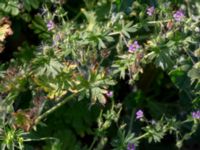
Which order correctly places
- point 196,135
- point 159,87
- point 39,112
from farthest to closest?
point 159,87, point 196,135, point 39,112

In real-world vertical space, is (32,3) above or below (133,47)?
above

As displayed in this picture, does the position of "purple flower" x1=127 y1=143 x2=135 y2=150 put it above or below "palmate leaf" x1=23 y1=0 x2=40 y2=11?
below

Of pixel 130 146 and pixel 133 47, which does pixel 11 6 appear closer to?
pixel 133 47

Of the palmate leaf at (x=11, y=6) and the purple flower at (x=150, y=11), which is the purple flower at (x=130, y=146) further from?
the palmate leaf at (x=11, y=6)

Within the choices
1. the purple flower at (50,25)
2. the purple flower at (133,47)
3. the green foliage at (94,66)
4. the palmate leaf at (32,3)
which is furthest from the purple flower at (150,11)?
the palmate leaf at (32,3)

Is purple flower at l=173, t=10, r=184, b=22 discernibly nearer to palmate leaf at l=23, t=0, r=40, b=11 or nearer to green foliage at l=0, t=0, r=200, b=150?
green foliage at l=0, t=0, r=200, b=150

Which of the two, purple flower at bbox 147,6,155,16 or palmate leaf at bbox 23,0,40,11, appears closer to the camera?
purple flower at bbox 147,6,155,16

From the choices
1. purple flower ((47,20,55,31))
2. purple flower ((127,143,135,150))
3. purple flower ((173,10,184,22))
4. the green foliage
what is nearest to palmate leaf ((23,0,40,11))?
the green foliage

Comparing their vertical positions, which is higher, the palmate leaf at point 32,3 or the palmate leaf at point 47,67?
the palmate leaf at point 32,3

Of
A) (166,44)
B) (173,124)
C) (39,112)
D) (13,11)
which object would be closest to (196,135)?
(173,124)

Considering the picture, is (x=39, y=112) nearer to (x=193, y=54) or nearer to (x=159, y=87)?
(x=193, y=54)

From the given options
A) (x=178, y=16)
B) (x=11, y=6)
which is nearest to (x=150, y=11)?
(x=178, y=16)
